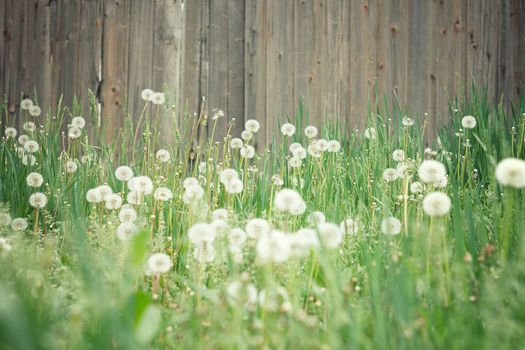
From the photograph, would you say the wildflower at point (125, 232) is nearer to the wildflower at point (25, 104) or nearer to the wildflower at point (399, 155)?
the wildflower at point (399, 155)

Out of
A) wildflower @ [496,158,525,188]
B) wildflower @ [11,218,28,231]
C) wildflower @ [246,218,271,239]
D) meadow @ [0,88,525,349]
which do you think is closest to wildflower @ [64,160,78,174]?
meadow @ [0,88,525,349]

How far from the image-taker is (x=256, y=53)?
4504 mm

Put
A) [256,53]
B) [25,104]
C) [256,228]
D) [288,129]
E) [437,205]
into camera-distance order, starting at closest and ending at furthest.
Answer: [437,205], [256,228], [288,129], [25,104], [256,53]

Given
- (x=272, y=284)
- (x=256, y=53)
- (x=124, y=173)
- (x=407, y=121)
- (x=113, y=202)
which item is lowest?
(x=272, y=284)

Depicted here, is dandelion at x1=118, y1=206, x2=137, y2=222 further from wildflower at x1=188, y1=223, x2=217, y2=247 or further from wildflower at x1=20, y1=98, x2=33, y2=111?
Result: wildflower at x1=20, y1=98, x2=33, y2=111

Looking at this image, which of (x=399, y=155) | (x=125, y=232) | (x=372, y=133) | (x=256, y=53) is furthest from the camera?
(x=256, y=53)

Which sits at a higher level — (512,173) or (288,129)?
(288,129)

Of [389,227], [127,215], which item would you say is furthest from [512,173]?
[127,215]

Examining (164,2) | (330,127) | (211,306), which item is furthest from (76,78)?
(211,306)

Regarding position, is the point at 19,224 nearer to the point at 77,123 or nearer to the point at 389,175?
the point at 77,123

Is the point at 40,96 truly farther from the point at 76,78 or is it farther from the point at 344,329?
the point at 344,329

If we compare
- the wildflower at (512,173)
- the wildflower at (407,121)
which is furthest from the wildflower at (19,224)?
the wildflower at (407,121)

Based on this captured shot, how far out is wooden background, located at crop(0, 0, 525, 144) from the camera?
4.45 m

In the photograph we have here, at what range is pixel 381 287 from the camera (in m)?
1.49
